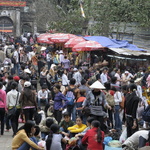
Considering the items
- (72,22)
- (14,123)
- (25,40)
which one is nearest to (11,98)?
(14,123)

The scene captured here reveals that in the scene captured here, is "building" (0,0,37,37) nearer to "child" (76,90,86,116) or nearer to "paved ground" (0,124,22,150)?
"child" (76,90,86,116)

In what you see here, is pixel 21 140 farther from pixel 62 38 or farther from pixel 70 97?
pixel 62 38

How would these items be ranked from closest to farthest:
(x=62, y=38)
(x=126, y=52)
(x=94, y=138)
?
(x=94, y=138) → (x=126, y=52) → (x=62, y=38)

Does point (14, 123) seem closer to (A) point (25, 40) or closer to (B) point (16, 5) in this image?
(A) point (25, 40)

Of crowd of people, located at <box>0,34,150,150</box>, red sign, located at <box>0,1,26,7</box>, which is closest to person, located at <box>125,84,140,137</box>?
crowd of people, located at <box>0,34,150,150</box>

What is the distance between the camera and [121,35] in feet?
93.6

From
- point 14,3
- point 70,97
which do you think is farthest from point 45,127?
point 14,3

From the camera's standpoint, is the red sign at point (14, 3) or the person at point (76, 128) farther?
the red sign at point (14, 3)

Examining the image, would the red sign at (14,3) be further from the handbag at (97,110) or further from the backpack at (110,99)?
the handbag at (97,110)

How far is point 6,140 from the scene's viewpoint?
451 inches

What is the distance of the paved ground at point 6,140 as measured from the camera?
10.8 metres

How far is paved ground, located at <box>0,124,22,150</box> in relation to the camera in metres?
10.8

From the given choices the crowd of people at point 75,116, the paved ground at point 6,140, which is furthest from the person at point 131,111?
the paved ground at point 6,140

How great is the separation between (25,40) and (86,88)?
25.5m
